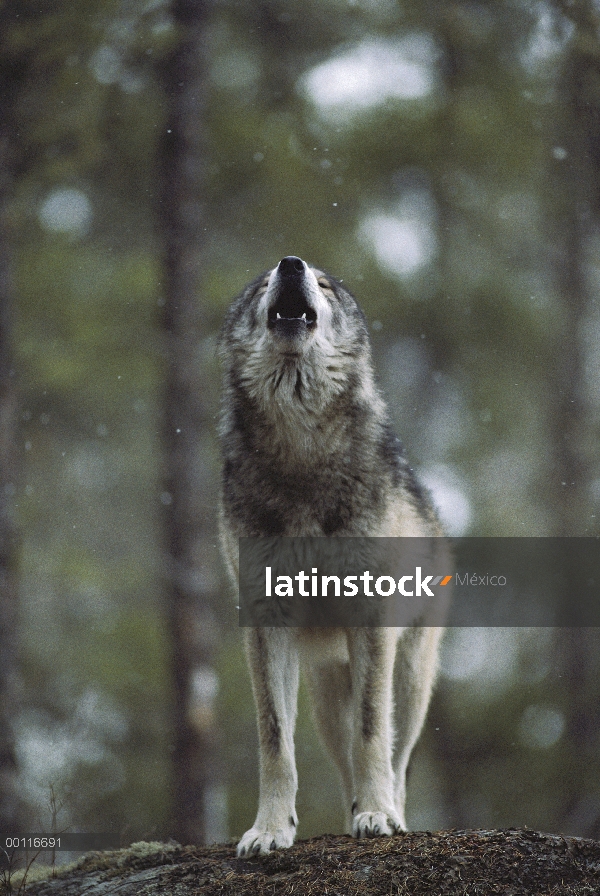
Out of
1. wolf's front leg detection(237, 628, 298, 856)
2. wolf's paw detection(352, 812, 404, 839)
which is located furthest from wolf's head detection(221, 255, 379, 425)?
wolf's paw detection(352, 812, 404, 839)

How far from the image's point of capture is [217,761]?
22.7 feet

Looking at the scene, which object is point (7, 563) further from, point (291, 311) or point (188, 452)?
point (291, 311)

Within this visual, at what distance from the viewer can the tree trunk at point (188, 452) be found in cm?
684

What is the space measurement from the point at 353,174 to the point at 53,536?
505 centimetres

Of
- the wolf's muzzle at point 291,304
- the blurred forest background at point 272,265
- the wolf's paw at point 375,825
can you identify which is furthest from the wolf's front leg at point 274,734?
the blurred forest background at point 272,265

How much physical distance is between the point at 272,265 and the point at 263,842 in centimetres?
645

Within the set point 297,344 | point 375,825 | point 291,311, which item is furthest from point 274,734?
point 291,311

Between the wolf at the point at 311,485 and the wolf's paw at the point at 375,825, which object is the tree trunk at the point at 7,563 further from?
the wolf's paw at the point at 375,825

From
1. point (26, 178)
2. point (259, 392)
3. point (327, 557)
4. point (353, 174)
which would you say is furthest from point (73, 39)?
point (327, 557)

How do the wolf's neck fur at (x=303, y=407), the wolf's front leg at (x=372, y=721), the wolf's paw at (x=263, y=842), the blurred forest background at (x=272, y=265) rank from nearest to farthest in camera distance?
1. the wolf's paw at (x=263, y=842)
2. the wolf's front leg at (x=372, y=721)
3. the wolf's neck fur at (x=303, y=407)
4. the blurred forest background at (x=272, y=265)

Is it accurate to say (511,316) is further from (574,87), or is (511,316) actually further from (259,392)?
(259,392)

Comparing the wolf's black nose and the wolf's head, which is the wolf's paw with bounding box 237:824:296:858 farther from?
the wolf's black nose

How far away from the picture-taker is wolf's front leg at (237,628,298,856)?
3514 millimetres

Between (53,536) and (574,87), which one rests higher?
(574,87)
